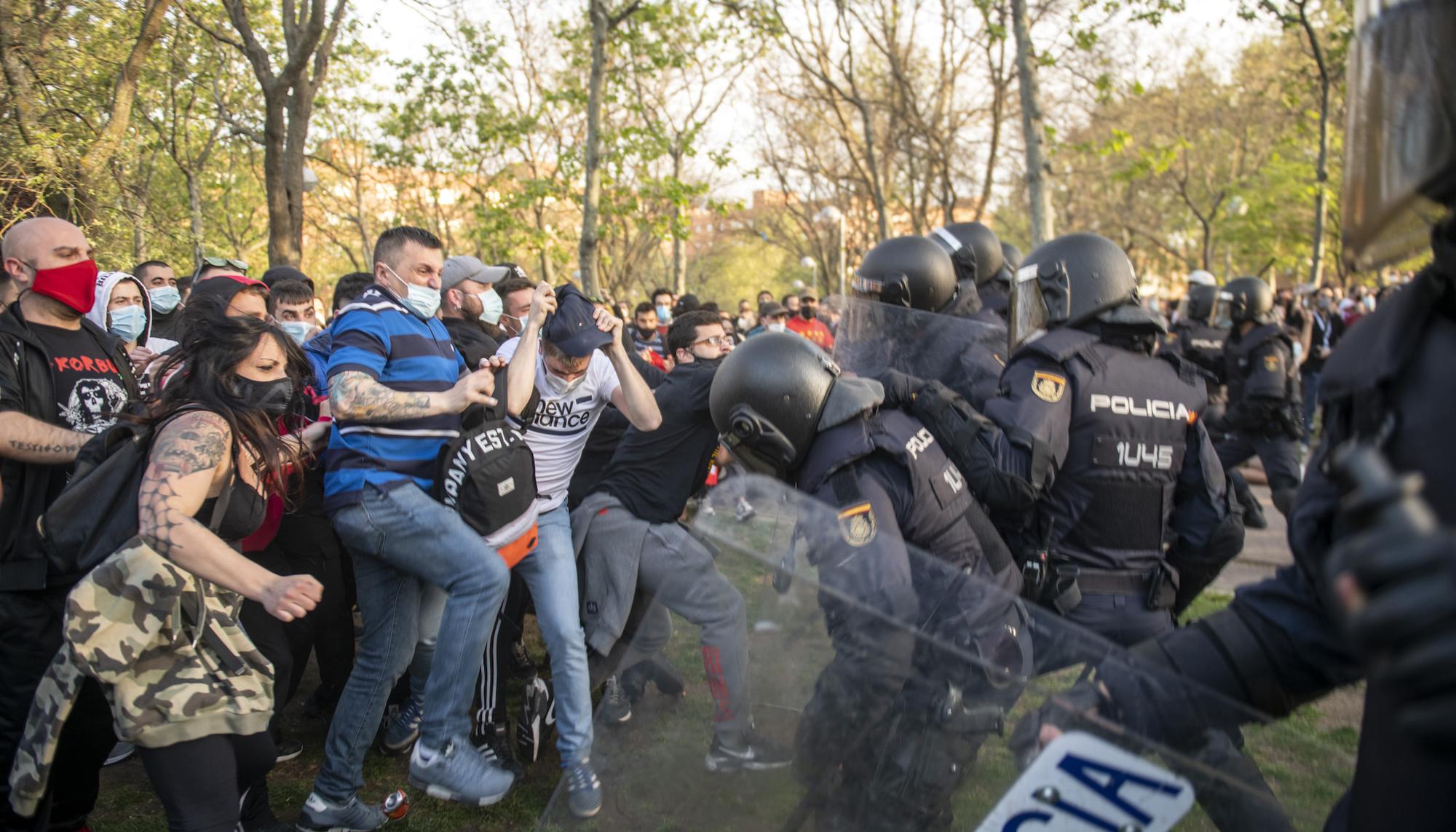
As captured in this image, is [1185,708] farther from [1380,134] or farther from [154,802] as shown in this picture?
[154,802]

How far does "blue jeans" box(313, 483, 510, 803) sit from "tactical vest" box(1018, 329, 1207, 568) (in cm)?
194

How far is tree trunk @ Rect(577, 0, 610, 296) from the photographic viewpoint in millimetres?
10859

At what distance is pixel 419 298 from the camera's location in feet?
11.4

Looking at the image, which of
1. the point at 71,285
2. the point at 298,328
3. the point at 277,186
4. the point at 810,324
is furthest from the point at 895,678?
the point at 277,186

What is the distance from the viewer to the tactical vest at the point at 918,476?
242cm

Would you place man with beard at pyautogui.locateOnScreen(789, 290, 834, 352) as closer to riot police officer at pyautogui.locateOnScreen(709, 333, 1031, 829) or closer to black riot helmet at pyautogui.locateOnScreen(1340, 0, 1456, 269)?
riot police officer at pyautogui.locateOnScreen(709, 333, 1031, 829)

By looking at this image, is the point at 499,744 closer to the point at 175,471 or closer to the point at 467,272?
the point at 175,471

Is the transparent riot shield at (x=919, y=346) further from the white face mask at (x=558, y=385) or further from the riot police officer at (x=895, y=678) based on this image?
the riot police officer at (x=895, y=678)

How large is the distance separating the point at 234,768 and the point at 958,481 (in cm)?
210

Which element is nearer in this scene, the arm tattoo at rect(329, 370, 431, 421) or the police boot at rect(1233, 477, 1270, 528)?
the arm tattoo at rect(329, 370, 431, 421)

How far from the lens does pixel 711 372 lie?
13.4 feet

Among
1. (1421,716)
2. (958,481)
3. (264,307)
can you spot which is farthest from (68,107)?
(1421,716)

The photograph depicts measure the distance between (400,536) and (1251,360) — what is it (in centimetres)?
629

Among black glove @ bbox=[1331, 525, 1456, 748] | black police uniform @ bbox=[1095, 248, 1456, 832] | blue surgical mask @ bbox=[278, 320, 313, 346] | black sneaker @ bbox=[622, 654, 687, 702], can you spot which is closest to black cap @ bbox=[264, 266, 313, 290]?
blue surgical mask @ bbox=[278, 320, 313, 346]
